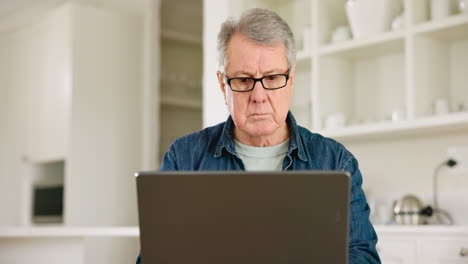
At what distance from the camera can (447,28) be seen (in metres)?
3.06

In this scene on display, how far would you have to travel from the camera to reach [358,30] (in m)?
3.40

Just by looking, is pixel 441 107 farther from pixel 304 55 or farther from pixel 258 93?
pixel 258 93

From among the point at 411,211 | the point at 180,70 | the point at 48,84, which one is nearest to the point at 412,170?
the point at 411,211

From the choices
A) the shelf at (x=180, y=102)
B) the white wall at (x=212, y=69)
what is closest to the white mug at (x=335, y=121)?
the white wall at (x=212, y=69)

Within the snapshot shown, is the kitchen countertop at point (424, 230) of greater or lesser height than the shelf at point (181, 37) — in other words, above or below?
below

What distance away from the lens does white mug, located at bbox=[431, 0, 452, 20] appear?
123 inches

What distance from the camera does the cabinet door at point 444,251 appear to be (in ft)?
9.05

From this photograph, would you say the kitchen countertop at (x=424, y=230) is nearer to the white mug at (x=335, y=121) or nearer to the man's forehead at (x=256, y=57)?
the white mug at (x=335, y=121)

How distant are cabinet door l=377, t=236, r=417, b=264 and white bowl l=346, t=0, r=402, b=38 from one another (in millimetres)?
1063

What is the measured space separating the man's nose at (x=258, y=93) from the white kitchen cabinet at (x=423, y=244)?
1.68 m

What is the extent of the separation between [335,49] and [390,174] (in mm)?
726

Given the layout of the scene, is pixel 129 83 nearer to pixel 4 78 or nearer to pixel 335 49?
pixel 4 78

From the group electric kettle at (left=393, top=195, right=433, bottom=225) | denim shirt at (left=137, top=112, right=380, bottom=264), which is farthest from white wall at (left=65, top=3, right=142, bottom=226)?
denim shirt at (left=137, top=112, right=380, bottom=264)

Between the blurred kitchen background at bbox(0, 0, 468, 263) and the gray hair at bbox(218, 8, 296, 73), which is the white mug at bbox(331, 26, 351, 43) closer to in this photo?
the blurred kitchen background at bbox(0, 0, 468, 263)
